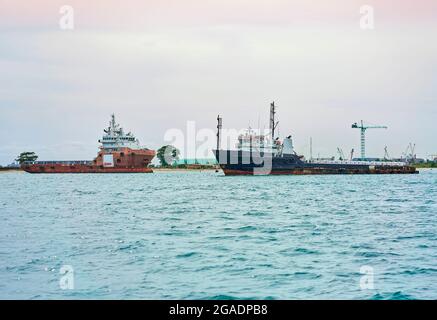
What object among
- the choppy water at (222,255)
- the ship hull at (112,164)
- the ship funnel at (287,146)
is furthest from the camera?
the ship hull at (112,164)

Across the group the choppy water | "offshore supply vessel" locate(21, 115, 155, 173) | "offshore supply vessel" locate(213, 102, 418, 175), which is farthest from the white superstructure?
the choppy water

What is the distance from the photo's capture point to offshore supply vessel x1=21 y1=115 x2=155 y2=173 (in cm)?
12219

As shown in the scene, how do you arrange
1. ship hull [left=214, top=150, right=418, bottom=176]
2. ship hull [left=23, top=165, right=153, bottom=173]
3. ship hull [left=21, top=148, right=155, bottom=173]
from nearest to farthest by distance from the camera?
1. ship hull [left=214, top=150, right=418, bottom=176]
2. ship hull [left=21, top=148, right=155, bottom=173]
3. ship hull [left=23, top=165, right=153, bottom=173]

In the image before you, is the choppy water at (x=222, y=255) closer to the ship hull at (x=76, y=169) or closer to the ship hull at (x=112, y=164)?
the ship hull at (x=112, y=164)

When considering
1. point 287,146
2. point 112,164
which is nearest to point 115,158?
point 112,164

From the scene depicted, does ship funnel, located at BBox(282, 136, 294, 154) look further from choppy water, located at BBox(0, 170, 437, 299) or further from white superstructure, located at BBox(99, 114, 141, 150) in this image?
choppy water, located at BBox(0, 170, 437, 299)

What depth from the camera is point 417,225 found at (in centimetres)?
2255

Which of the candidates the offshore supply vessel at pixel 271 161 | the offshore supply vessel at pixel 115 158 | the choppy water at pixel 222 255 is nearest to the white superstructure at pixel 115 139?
the offshore supply vessel at pixel 115 158

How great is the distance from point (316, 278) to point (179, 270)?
335 cm

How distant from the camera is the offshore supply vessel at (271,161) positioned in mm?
94688

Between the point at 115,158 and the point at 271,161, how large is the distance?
1600 inches

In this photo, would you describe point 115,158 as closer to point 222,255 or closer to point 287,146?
point 287,146

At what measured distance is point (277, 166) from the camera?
99.8 meters

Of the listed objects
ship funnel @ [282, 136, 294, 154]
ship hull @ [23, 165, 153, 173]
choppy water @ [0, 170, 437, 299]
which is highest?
ship funnel @ [282, 136, 294, 154]
